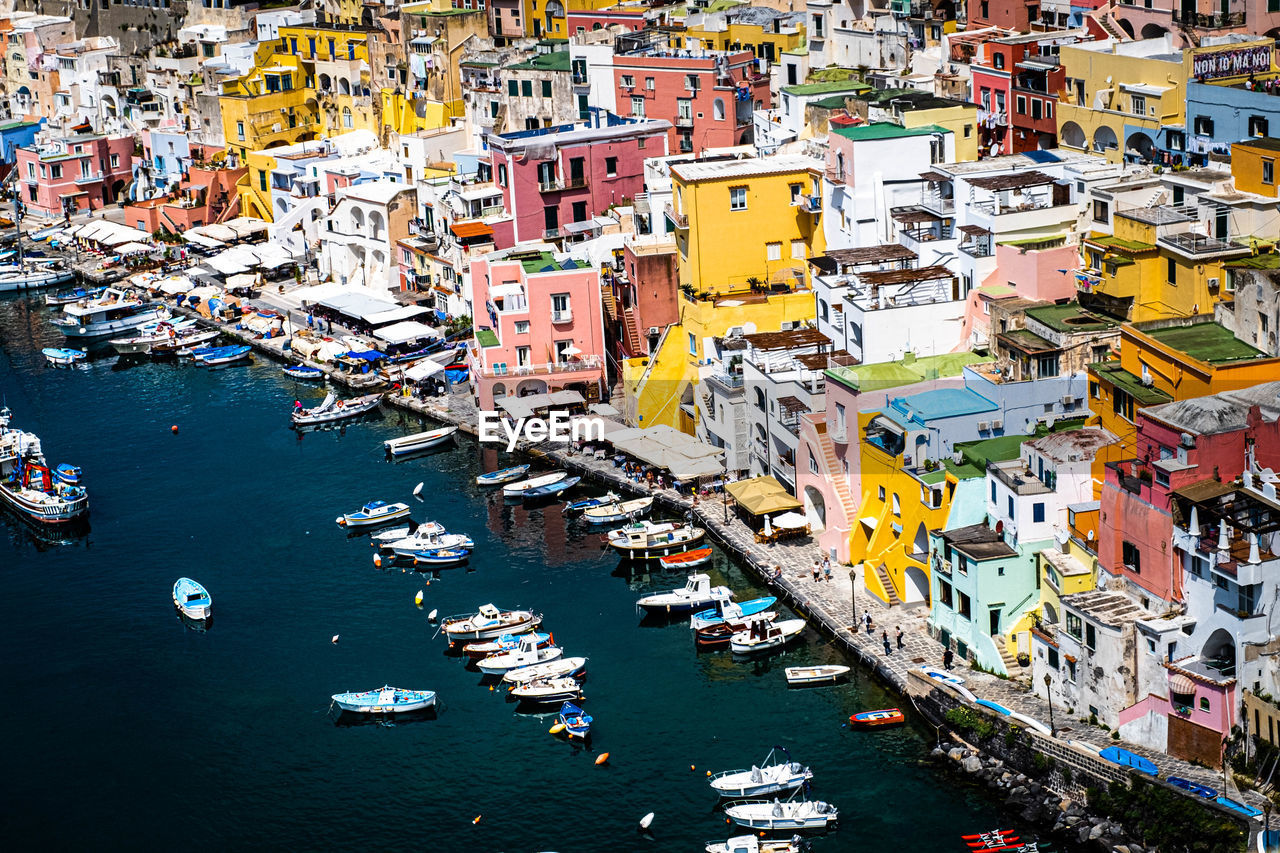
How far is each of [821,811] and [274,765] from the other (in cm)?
2034

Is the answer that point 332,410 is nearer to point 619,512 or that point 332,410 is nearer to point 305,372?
point 305,372

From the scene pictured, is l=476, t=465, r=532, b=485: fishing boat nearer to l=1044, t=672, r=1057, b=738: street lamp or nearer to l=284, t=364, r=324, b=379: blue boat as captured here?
l=284, t=364, r=324, b=379: blue boat

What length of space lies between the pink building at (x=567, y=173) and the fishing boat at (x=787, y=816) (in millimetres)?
53495

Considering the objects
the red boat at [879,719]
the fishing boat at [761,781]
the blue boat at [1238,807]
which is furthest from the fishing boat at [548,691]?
the blue boat at [1238,807]

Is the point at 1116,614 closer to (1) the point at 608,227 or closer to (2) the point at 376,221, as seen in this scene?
(1) the point at 608,227

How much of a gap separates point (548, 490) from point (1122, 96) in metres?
34.1

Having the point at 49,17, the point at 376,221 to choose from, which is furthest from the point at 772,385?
the point at 49,17

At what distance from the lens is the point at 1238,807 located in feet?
190

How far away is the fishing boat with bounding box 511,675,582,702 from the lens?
237 ft

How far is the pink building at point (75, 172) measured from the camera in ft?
496

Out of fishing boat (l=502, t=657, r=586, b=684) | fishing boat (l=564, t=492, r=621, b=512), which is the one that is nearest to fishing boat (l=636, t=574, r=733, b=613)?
fishing boat (l=502, t=657, r=586, b=684)

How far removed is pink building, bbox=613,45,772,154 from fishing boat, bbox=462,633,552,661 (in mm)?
45057

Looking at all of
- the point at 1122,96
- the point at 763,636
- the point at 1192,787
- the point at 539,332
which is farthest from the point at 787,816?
the point at 1122,96

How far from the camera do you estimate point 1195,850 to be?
57.4 metres
